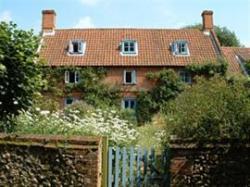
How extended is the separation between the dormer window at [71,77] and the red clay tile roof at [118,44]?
0.77m

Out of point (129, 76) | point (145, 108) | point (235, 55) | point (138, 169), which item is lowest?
point (138, 169)

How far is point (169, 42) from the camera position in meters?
43.5

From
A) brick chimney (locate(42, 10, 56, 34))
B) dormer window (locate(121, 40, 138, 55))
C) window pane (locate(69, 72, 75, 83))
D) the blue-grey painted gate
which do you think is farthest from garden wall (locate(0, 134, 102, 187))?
brick chimney (locate(42, 10, 56, 34))

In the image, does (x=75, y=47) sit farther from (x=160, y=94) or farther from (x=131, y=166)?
(x=131, y=166)

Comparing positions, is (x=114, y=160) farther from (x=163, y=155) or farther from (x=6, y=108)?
(x=6, y=108)

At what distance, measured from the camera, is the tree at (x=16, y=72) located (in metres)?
11.6

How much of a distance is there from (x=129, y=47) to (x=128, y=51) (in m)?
0.46

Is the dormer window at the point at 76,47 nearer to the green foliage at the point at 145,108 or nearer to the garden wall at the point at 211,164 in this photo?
the green foliage at the point at 145,108

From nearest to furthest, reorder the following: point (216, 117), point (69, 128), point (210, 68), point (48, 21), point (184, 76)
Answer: point (216, 117)
point (69, 128)
point (210, 68)
point (184, 76)
point (48, 21)

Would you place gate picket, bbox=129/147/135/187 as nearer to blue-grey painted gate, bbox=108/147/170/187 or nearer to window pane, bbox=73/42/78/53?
blue-grey painted gate, bbox=108/147/170/187

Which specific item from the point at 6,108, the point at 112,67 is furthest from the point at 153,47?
the point at 6,108

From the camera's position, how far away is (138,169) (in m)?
9.86

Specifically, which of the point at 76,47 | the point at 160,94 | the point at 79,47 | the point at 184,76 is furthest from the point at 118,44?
the point at 184,76

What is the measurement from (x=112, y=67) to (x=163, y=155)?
31571 mm
